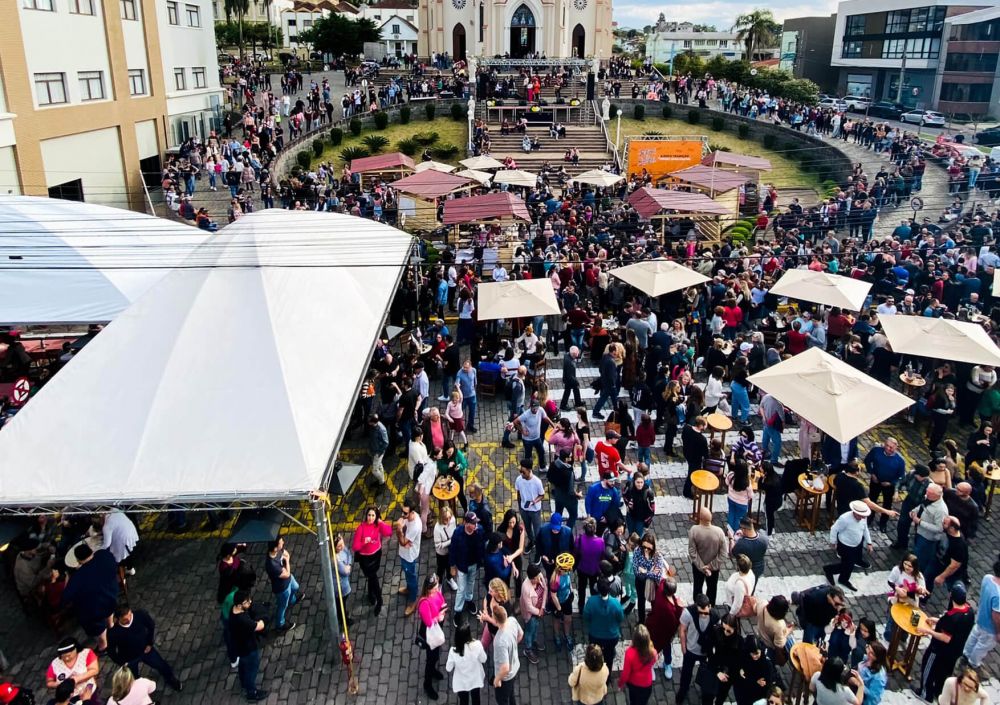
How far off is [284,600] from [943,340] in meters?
11.0

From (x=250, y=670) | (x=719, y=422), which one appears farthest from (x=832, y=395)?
(x=250, y=670)

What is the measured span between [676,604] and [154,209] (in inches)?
1025

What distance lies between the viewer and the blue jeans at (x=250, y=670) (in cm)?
760

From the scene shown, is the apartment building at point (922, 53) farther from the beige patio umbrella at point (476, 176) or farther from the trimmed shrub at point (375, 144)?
the beige patio umbrella at point (476, 176)

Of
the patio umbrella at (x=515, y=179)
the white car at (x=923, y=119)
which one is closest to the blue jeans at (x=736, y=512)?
the patio umbrella at (x=515, y=179)

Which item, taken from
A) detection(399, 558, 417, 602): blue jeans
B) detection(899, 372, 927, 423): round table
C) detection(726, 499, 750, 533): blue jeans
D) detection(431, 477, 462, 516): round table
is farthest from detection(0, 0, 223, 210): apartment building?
detection(899, 372, 927, 423): round table

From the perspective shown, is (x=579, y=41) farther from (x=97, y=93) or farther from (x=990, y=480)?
(x=990, y=480)

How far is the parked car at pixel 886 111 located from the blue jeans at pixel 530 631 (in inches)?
2151

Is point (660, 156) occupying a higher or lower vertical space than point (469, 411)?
higher

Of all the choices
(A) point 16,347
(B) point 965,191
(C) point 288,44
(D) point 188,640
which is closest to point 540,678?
(D) point 188,640

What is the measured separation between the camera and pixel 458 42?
194 ft

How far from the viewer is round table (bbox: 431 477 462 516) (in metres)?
10.0

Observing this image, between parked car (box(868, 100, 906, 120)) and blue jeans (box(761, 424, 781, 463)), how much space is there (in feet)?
162

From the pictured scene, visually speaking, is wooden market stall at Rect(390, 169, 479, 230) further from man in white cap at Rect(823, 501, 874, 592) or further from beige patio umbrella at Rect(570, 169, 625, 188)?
man in white cap at Rect(823, 501, 874, 592)
